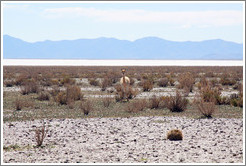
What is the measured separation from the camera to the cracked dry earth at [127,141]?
9.41 meters

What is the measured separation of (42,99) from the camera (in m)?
22.6

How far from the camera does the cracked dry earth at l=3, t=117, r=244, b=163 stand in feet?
30.9

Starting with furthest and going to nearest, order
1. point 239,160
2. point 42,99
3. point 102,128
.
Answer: point 42,99, point 102,128, point 239,160

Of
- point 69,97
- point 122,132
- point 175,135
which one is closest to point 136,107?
point 69,97

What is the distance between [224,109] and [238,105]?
954 millimetres

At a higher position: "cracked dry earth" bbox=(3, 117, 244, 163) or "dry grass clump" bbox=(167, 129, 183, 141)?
"dry grass clump" bbox=(167, 129, 183, 141)

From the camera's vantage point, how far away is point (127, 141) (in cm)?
1125

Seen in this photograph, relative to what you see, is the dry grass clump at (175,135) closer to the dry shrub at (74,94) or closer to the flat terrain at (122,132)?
the flat terrain at (122,132)

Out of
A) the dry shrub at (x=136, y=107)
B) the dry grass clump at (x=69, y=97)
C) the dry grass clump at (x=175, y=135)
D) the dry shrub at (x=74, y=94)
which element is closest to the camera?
the dry grass clump at (x=175, y=135)

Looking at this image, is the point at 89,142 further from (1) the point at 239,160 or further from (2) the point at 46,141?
(1) the point at 239,160

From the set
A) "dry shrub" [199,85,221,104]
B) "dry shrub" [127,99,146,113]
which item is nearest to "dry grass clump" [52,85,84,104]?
"dry shrub" [127,99,146,113]

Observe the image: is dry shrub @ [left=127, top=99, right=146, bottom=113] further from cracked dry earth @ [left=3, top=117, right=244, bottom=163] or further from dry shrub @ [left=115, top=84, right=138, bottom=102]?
dry shrub @ [left=115, top=84, right=138, bottom=102]

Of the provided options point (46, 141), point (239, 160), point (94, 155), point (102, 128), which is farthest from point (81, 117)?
point (239, 160)

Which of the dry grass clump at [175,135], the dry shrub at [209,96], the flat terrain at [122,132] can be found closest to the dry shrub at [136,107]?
the flat terrain at [122,132]
